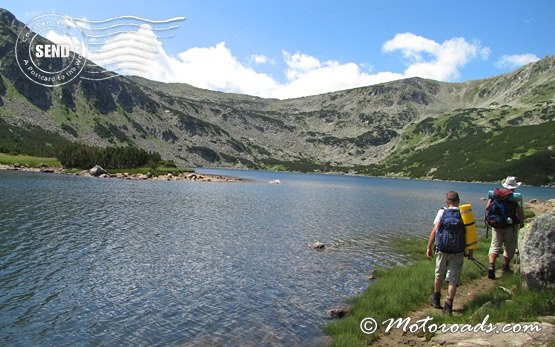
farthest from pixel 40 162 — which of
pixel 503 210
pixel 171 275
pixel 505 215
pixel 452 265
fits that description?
pixel 452 265

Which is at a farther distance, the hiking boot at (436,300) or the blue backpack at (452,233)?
the hiking boot at (436,300)

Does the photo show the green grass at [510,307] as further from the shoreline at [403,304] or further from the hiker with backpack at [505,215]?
the hiker with backpack at [505,215]

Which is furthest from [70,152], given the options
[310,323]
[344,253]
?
[310,323]

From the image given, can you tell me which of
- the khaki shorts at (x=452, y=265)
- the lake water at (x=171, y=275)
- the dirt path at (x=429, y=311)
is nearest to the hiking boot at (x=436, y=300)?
the dirt path at (x=429, y=311)

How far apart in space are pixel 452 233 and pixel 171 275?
638 inches

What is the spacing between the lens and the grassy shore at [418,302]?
1338cm

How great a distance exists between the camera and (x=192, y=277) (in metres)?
23.5

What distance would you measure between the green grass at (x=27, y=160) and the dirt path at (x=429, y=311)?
437ft

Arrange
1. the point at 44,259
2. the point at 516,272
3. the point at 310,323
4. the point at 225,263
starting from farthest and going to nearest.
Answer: the point at 225,263
the point at 44,259
the point at 516,272
the point at 310,323

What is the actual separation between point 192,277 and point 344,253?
1359 centimetres

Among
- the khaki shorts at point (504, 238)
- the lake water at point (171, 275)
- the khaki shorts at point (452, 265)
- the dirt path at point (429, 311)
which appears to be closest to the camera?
the dirt path at point (429, 311)

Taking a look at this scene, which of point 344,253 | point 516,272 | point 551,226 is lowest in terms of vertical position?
point 344,253

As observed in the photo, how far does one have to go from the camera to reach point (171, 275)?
2366 cm

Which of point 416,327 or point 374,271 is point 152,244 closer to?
point 374,271
